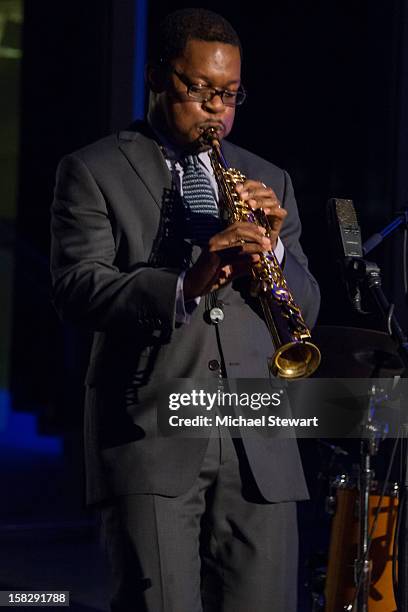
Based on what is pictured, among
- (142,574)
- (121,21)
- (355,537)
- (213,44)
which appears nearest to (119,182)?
(213,44)

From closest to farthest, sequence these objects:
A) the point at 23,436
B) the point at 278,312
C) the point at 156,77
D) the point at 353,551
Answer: the point at 278,312 → the point at 156,77 → the point at 353,551 → the point at 23,436

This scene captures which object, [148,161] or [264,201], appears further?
[148,161]

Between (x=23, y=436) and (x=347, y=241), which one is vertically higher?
(x=347, y=241)

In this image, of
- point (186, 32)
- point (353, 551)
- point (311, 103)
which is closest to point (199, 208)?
point (186, 32)

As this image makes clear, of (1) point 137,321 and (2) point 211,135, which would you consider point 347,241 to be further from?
(1) point 137,321

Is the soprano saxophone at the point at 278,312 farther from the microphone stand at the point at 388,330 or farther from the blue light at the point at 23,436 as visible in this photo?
the blue light at the point at 23,436

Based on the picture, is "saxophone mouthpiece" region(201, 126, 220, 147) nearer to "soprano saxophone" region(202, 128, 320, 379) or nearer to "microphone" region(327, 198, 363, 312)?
"soprano saxophone" region(202, 128, 320, 379)

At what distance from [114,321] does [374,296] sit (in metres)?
0.60

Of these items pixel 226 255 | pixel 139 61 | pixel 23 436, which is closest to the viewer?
pixel 226 255

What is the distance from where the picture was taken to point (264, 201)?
2088 millimetres

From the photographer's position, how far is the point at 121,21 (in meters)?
5.04

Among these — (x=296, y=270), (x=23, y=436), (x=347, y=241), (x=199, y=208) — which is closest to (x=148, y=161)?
(x=199, y=208)

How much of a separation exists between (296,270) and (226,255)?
0.95 feet

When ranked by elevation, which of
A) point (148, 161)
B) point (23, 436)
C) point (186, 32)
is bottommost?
point (23, 436)
